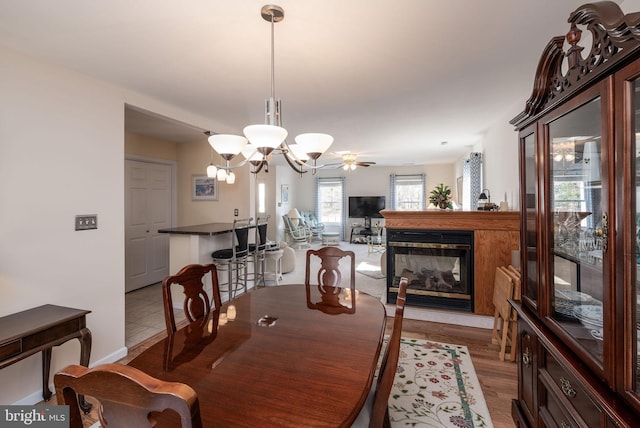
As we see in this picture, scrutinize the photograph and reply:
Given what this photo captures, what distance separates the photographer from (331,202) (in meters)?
10.2

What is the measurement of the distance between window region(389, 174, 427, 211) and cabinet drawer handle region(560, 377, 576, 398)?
820cm

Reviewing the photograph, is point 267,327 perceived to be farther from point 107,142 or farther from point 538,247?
point 107,142

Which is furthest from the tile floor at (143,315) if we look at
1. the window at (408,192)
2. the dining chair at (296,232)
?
the window at (408,192)

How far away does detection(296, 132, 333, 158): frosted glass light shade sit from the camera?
5.32ft

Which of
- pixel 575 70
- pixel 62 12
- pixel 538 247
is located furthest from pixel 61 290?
pixel 575 70

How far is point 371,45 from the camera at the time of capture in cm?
201

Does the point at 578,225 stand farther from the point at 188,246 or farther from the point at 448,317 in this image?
the point at 188,246

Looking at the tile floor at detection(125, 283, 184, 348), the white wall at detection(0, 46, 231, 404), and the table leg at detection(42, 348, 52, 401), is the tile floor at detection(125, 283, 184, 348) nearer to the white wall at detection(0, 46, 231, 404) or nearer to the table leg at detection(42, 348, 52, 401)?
the white wall at detection(0, 46, 231, 404)

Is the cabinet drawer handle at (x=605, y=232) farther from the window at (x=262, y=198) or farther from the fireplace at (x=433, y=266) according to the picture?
the window at (x=262, y=198)

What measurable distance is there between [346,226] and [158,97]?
7673mm

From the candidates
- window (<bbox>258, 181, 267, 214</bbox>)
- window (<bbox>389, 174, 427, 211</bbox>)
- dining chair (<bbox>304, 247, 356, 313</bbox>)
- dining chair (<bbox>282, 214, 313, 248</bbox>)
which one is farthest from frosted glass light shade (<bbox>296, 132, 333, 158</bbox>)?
window (<bbox>389, 174, 427, 211</bbox>)

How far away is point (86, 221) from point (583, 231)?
10.7ft

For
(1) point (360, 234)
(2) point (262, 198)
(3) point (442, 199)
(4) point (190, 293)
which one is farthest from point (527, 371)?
(1) point (360, 234)

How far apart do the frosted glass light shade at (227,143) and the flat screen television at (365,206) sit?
792 cm
